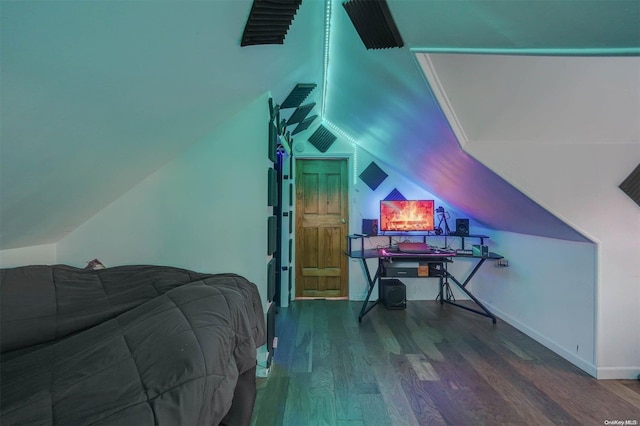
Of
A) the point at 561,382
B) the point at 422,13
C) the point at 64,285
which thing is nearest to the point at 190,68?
the point at 422,13

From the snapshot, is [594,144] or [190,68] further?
[594,144]

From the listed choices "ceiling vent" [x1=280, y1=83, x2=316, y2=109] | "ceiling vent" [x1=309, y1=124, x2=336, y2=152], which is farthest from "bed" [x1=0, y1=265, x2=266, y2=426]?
"ceiling vent" [x1=309, y1=124, x2=336, y2=152]

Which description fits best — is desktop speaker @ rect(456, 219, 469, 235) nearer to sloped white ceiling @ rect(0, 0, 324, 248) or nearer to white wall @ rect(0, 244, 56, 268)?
sloped white ceiling @ rect(0, 0, 324, 248)

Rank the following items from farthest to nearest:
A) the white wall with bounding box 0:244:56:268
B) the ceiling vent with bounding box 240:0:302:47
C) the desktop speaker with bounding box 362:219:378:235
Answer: the desktop speaker with bounding box 362:219:378:235 → the white wall with bounding box 0:244:56:268 → the ceiling vent with bounding box 240:0:302:47

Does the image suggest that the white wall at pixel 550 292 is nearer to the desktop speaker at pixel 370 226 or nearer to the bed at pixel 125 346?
the desktop speaker at pixel 370 226

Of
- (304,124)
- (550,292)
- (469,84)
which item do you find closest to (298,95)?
(304,124)

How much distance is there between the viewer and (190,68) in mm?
1322

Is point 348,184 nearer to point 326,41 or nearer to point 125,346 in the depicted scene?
point 326,41

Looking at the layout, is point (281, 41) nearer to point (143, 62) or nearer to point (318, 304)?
point (143, 62)

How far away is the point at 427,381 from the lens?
2.04 m

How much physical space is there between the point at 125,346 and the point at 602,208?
3071 millimetres

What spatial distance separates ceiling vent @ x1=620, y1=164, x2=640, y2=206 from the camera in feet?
6.37

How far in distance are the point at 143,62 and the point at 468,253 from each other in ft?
11.4

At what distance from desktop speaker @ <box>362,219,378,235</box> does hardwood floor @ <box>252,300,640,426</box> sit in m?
1.18
